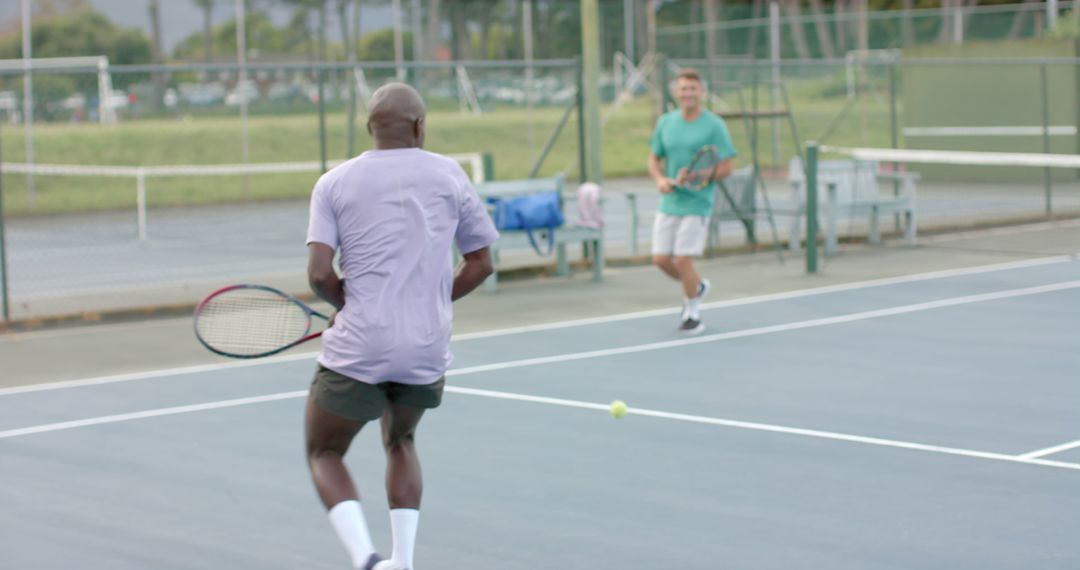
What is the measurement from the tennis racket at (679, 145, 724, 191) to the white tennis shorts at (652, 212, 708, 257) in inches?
10.0

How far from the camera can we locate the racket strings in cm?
521

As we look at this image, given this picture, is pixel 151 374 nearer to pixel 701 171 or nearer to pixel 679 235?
pixel 679 235

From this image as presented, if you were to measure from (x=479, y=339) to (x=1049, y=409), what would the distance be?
4.42 m

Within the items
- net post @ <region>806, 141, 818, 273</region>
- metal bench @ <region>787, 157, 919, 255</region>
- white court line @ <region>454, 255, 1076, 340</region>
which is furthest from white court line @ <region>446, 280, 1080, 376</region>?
metal bench @ <region>787, 157, 919, 255</region>

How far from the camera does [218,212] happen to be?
2475cm

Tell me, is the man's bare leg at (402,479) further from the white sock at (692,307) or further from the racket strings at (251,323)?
the white sock at (692,307)

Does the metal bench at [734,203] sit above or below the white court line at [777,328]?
above

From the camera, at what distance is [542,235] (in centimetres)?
1359

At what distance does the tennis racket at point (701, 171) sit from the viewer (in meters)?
10.6

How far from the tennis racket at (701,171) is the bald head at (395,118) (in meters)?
6.05

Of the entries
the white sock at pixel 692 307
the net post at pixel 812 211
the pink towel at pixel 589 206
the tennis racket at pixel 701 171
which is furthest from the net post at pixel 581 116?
the white sock at pixel 692 307

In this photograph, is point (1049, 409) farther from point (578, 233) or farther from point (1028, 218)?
point (1028, 218)

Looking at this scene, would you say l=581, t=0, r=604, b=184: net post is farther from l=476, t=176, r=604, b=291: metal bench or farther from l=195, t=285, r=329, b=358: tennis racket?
l=195, t=285, r=329, b=358: tennis racket

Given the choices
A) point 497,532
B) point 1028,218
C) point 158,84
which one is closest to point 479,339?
point 497,532
